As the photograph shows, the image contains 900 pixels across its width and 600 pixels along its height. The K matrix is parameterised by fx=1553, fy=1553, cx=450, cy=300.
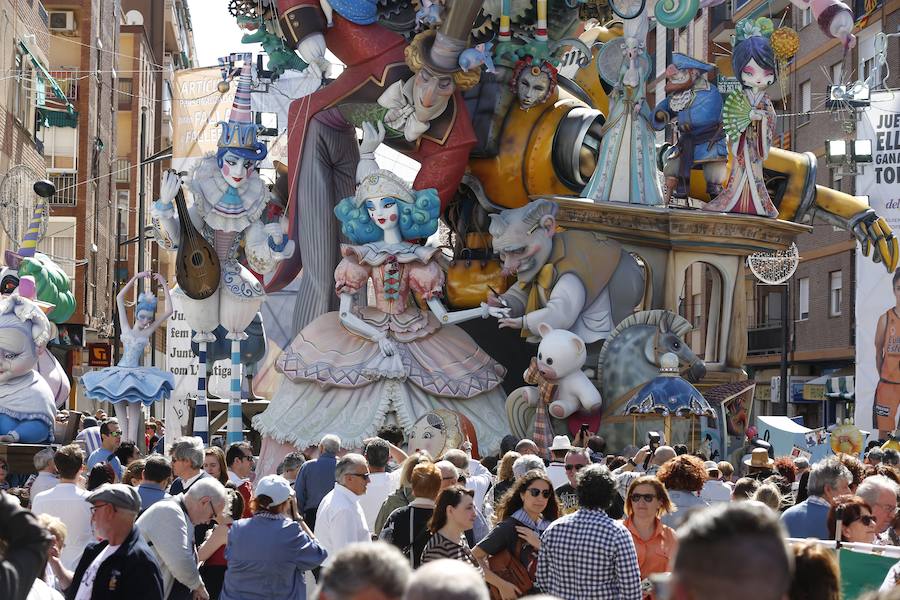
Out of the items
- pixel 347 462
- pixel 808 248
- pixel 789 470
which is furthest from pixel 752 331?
pixel 347 462

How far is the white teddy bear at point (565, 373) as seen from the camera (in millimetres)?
21625

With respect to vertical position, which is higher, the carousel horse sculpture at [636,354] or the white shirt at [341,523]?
the carousel horse sculpture at [636,354]

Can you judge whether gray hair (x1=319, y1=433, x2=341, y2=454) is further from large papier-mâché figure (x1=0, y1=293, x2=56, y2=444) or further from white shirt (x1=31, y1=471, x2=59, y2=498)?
large papier-mâché figure (x1=0, y1=293, x2=56, y2=444)

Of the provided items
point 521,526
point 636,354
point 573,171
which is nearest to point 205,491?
point 521,526

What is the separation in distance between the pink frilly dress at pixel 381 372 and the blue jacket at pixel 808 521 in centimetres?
1445

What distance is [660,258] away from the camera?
2391cm

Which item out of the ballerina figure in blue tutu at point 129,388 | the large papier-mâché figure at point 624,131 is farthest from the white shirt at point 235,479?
the large papier-mâché figure at point 624,131

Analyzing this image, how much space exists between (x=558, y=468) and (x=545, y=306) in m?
10.9

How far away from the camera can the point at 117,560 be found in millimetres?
6508

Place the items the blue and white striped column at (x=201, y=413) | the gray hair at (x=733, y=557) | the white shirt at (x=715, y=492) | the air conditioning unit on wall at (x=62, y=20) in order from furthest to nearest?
the air conditioning unit on wall at (x=62, y=20) < the blue and white striped column at (x=201, y=413) < the white shirt at (x=715, y=492) < the gray hair at (x=733, y=557)

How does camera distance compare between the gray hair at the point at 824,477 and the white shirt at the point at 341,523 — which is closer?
the gray hair at the point at 824,477

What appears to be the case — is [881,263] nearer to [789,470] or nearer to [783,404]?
[783,404]

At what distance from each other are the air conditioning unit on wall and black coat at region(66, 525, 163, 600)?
42921mm

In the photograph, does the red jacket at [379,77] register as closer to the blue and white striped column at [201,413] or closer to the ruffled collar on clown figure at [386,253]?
the ruffled collar on clown figure at [386,253]
